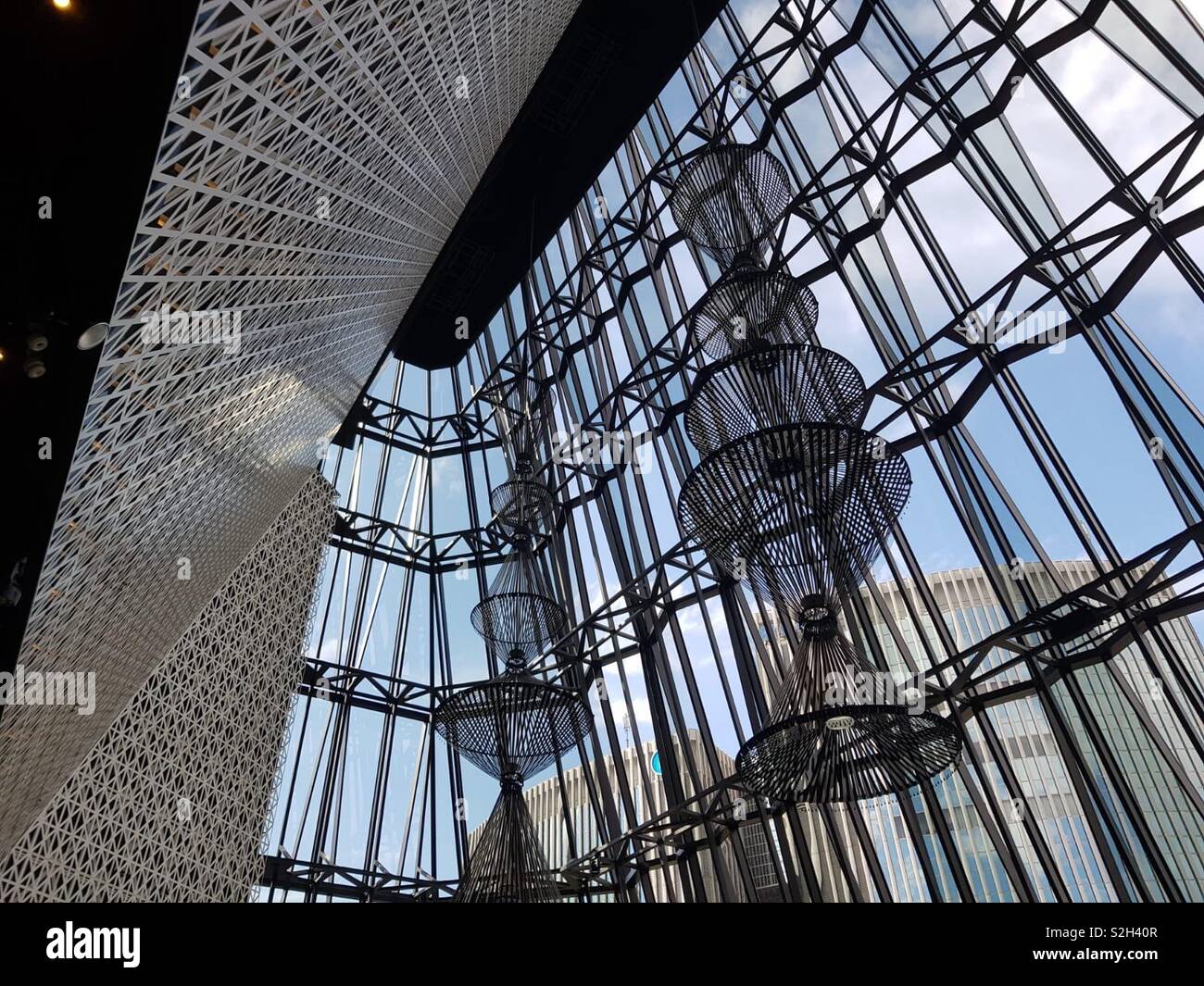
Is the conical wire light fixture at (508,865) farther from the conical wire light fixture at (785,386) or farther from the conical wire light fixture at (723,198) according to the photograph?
the conical wire light fixture at (723,198)

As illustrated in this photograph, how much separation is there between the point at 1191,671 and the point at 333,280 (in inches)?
351

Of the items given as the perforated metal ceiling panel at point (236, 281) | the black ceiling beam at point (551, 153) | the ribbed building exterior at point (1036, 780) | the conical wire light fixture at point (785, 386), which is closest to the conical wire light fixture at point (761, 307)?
the conical wire light fixture at point (785, 386)

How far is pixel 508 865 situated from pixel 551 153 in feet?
49.3

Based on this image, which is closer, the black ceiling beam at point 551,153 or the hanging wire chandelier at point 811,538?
the hanging wire chandelier at point 811,538

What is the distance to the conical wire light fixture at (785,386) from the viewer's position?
7.54m

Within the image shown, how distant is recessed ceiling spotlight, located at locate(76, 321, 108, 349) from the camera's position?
5492 millimetres

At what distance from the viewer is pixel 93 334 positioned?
18.1ft

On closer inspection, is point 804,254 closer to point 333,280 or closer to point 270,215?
point 333,280

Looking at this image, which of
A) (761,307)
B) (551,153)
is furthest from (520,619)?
(551,153)

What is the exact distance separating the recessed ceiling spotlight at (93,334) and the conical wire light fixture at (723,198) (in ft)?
18.5

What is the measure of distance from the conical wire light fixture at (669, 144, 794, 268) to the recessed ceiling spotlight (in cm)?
564

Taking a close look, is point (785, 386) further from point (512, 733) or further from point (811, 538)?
point (512, 733)

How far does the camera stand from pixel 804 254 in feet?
43.8
